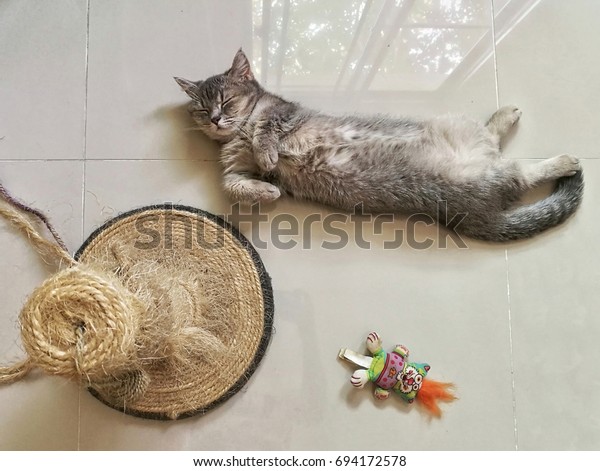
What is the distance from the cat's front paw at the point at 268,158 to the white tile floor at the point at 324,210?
0.56 ft

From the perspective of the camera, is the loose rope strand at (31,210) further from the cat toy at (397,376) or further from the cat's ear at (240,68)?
the cat toy at (397,376)

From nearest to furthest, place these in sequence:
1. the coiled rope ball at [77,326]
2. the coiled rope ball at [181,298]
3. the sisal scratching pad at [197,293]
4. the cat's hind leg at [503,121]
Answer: the coiled rope ball at [77,326], the coiled rope ball at [181,298], the sisal scratching pad at [197,293], the cat's hind leg at [503,121]

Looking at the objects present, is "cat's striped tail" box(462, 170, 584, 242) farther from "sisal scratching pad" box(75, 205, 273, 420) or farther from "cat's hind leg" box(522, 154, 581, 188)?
"sisal scratching pad" box(75, 205, 273, 420)

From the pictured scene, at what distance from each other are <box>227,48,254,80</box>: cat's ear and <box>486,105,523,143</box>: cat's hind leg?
81cm

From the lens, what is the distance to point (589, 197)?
169cm

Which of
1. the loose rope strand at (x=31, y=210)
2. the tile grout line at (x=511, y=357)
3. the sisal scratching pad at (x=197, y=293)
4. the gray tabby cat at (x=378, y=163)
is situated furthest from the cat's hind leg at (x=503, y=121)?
the loose rope strand at (x=31, y=210)

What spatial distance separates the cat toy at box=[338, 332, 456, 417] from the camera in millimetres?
1573

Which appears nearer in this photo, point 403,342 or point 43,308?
point 43,308

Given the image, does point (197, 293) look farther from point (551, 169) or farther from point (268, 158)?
point (551, 169)

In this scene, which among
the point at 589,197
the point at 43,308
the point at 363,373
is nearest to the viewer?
A: the point at 43,308

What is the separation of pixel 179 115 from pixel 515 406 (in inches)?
57.0

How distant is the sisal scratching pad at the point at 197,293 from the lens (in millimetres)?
1560

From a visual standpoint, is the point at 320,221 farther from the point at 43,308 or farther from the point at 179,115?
the point at 43,308
